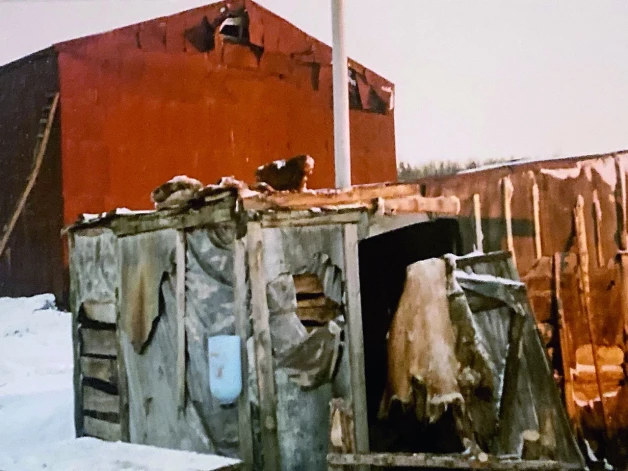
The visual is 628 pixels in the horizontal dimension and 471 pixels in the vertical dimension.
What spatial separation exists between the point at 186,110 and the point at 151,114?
72cm

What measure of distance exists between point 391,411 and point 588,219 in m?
2.86

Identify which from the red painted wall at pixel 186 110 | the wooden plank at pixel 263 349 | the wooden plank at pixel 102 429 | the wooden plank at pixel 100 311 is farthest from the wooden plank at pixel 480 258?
the red painted wall at pixel 186 110

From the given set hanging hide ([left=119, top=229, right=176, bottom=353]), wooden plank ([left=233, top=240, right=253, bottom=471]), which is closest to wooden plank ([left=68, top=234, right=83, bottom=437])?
hanging hide ([left=119, top=229, right=176, bottom=353])

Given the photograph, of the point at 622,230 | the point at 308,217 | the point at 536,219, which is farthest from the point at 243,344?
the point at 622,230

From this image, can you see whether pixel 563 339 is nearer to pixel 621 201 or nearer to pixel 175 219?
pixel 621 201

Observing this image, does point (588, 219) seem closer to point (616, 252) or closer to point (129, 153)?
point (616, 252)

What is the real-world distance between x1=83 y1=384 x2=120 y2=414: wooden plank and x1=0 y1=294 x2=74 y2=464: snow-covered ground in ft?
6.25

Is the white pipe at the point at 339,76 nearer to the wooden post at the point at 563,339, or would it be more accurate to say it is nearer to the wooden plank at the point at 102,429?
the wooden post at the point at 563,339

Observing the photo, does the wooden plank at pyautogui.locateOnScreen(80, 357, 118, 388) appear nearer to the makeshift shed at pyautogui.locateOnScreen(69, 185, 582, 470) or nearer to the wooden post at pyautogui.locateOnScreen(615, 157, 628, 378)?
the makeshift shed at pyautogui.locateOnScreen(69, 185, 582, 470)

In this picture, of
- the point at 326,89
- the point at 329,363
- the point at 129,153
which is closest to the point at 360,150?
the point at 326,89

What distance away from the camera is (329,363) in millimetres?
5977

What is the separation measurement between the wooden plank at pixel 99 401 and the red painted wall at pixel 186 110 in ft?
14.9

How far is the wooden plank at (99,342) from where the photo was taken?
7539 millimetres

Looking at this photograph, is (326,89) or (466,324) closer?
(466,324)
